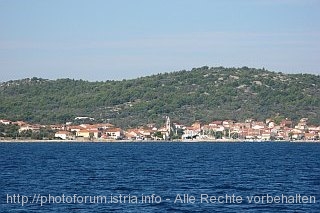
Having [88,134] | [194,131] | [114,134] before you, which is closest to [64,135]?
[88,134]

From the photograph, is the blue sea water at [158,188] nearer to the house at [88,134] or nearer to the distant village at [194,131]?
the house at [88,134]

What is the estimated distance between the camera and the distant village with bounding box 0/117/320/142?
6358 inches

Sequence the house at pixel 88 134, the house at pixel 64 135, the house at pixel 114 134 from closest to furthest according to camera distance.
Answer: the house at pixel 64 135 → the house at pixel 88 134 → the house at pixel 114 134

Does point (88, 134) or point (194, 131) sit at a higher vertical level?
point (194, 131)

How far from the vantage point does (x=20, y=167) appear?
199ft

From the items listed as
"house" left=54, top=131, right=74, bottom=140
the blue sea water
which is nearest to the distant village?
"house" left=54, top=131, right=74, bottom=140

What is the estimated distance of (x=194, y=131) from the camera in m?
171

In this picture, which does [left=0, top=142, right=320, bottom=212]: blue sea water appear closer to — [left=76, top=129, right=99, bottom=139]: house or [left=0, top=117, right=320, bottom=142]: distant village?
[left=76, top=129, right=99, bottom=139]: house

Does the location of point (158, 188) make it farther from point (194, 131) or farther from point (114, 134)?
point (194, 131)

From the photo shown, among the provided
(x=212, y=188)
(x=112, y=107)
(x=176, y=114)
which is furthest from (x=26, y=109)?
(x=212, y=188)

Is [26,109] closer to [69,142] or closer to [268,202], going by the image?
[69,142]

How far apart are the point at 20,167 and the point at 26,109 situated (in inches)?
5180

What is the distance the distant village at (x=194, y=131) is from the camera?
162m

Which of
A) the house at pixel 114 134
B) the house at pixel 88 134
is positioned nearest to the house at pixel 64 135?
the house at pixel 88 134
